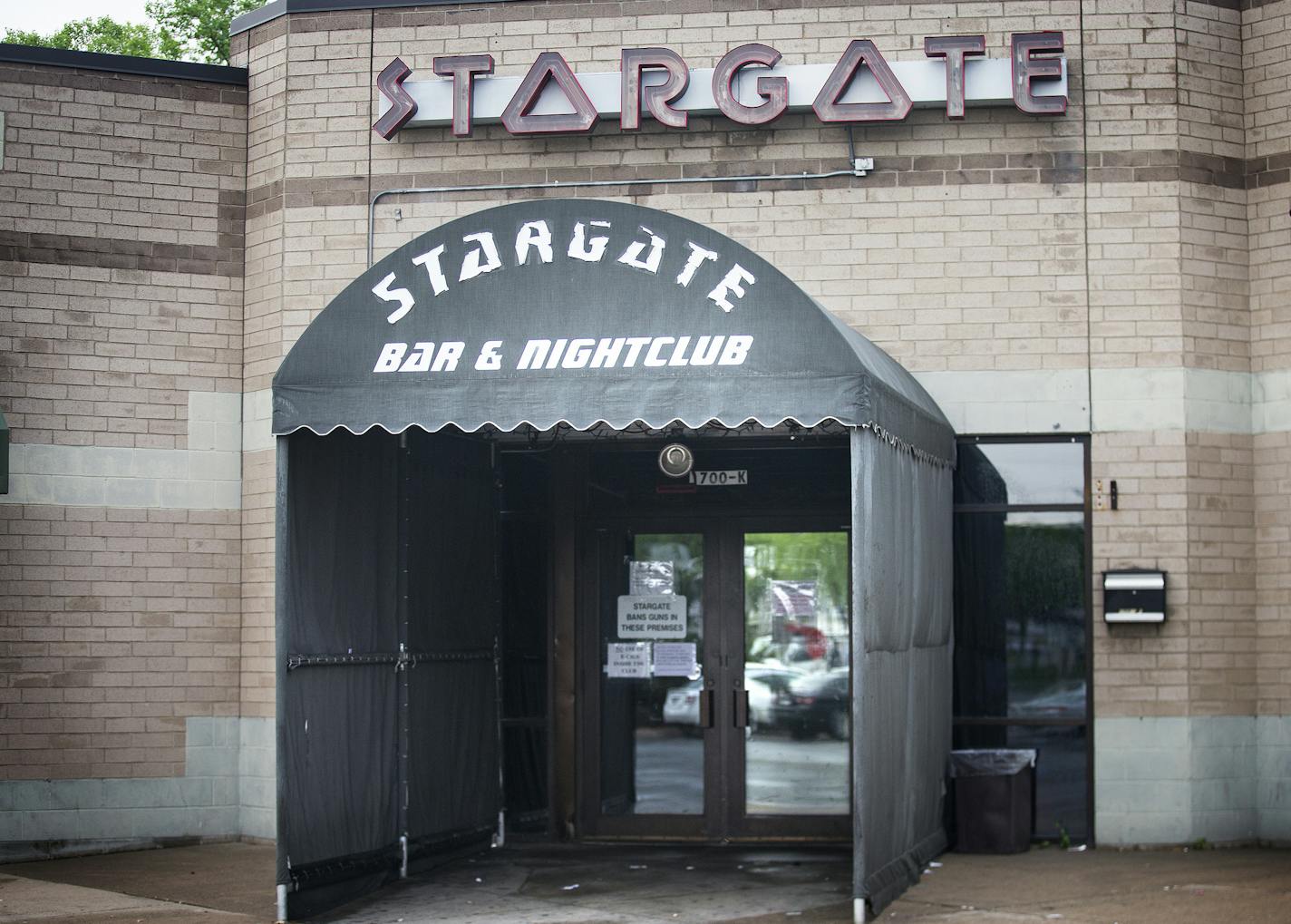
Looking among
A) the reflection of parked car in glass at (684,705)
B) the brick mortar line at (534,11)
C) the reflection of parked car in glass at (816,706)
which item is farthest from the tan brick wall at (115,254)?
the reflection of parked car in glass at (816,706)

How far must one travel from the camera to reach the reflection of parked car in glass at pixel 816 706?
12.1 m

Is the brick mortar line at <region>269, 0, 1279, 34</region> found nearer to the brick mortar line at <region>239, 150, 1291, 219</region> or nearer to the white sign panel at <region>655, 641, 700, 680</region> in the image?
the brick mortar line at <region>239, 150, 1291, 219</region>

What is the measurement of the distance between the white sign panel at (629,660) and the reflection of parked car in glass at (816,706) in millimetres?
1039

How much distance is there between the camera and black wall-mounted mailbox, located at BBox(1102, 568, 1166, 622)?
11508 mm

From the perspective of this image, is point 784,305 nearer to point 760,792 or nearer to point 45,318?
point 760,792

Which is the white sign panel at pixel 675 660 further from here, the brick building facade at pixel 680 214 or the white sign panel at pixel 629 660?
the brick building facade at pixel 680 214

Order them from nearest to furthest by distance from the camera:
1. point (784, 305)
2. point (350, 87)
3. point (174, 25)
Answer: point (784, 305), point (350, 87), point (174, 25)

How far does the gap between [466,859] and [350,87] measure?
5927 mm

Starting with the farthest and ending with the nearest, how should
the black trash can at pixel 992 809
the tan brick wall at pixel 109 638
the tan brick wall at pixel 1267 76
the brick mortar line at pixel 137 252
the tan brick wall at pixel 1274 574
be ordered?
the brick mortar line at pixel 137 252 → the tan brick wall at pixel 109 638 → the tan brick wall at pixel 1267 76 → the tan brick wall at pixel 1274 574 → the black trash can at pixel 992 809

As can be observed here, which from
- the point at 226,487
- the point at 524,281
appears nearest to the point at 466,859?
the point at 226,487

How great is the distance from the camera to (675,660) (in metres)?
12.4

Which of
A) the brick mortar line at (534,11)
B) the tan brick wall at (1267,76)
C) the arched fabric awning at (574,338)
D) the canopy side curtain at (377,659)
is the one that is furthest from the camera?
the brick mortar line at (534,11)

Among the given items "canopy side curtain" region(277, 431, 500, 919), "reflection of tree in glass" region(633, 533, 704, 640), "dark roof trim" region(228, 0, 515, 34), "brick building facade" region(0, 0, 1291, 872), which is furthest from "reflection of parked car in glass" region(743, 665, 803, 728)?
"dark roof trim" region(228, 0, 515, 34)

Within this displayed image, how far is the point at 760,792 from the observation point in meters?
12.2
